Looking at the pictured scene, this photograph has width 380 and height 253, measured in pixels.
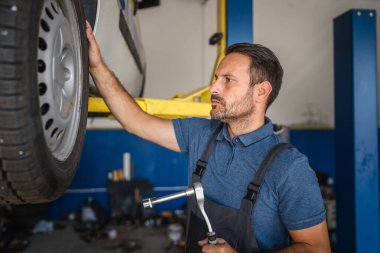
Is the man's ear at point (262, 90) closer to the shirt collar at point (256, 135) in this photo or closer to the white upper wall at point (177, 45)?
the shirt collar at point (256, 135)

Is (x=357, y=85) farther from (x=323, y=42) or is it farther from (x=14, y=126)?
(x=323, y=42)

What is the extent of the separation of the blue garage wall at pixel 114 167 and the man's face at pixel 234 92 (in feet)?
11.3

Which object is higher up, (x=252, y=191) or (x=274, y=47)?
(x=274, y=47)

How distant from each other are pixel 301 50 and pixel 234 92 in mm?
4448

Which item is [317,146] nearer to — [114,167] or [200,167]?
[114,167]

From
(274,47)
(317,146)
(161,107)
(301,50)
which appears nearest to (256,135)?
(161,107)

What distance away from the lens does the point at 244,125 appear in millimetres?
1311

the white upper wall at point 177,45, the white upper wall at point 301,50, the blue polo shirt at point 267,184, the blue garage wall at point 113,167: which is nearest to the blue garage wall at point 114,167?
the blue garage wall at point 113,167

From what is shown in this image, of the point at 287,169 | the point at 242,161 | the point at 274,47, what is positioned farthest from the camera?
the point at 274,47

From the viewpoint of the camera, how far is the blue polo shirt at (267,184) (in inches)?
42.3

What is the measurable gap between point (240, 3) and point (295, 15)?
3783 mm

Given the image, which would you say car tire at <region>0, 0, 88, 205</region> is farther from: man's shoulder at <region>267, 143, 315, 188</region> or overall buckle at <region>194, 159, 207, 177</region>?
man's shoulder at <region>267, 143, 315, 188</region>

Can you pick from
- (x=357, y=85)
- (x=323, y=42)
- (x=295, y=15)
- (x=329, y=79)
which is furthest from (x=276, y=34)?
(x=357, y=85)

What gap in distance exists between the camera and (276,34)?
205 inches
